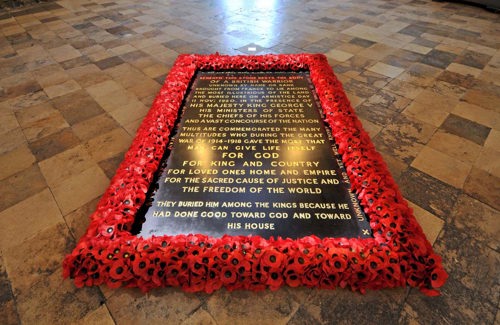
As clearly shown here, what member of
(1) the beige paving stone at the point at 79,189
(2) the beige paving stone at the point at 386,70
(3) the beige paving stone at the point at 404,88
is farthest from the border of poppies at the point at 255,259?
(2) the beige paving stone at the point at 386,70

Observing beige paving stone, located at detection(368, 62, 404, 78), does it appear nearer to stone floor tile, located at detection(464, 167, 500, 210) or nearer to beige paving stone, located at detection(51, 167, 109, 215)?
stone floor tile, located at detection(464, 167, 500, 210)

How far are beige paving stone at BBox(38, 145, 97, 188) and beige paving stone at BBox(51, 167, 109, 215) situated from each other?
0.08 meters

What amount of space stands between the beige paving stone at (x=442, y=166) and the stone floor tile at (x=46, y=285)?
3603 millimetres

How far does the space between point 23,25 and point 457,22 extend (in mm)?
12418

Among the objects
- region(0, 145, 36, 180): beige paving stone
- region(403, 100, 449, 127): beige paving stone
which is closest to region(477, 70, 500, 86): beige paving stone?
region(403, 100, 449, 127): beige paving stone

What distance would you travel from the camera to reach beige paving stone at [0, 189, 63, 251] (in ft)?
8.25

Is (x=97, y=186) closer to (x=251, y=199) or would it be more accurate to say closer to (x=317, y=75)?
(x=251, y=199)

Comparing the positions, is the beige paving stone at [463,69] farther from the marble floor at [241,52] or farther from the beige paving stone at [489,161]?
the beige paving stone at [489,161]

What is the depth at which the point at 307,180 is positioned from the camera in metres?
2.76

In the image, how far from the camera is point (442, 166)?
3.17 meters

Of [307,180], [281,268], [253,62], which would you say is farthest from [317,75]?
[281,268]

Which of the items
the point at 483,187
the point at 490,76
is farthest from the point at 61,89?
the point at 490,76

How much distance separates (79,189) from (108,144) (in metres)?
0.80

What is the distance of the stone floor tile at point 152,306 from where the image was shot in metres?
1.99
